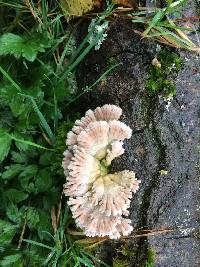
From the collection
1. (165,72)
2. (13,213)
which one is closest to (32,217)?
(13,213)

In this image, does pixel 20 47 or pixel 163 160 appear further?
pixel 20 47

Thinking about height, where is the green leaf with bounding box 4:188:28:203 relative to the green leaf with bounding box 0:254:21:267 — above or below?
above

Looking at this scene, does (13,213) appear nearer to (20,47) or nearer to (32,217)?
(32,217)

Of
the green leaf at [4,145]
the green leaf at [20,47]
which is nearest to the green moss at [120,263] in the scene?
the green leaf at [4,145]

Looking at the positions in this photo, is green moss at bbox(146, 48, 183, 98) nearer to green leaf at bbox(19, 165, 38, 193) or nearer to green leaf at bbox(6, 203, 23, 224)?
green leaf at bbox(19, 165, 38, 193)

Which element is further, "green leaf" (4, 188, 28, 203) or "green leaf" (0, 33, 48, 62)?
"green leaf" (4, 188, 28, 203)

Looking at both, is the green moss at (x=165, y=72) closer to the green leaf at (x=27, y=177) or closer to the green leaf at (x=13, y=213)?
the green leaf at (x=27, y=177)

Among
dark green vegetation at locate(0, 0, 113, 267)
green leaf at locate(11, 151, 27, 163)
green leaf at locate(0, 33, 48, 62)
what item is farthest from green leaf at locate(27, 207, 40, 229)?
green leaf at locate(0, 33, 48, 62)
